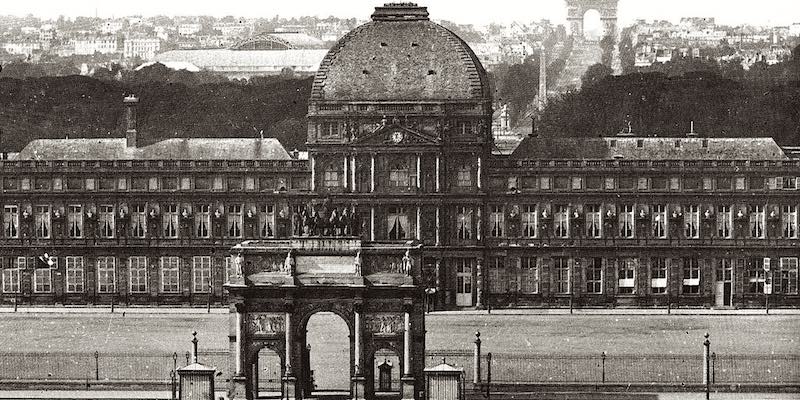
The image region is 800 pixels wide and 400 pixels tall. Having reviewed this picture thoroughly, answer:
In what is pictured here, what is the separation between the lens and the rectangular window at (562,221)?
5069 inches

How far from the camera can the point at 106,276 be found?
130 meters

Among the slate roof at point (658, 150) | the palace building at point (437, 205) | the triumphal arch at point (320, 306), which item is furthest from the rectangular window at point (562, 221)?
the triumphal arch at point (320, 306)

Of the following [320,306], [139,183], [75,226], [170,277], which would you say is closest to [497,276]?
[170,277]

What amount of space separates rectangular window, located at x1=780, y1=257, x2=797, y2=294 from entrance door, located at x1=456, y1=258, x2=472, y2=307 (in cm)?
1733

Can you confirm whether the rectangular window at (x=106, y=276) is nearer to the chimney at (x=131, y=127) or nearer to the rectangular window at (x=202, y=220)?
the rectangular window at (x=202, y=220)

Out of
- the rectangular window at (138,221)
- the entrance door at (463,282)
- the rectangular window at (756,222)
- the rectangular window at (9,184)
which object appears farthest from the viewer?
the rectangular window at (9,184)

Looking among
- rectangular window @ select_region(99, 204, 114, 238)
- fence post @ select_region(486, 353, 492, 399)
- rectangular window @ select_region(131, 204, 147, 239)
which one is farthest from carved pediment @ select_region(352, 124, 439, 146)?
fence post @ select_region(486, 353, 492, 399)

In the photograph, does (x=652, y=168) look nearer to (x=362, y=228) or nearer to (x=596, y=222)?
(x=596, y=222)

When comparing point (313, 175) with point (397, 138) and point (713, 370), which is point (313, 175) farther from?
point (713, 370)

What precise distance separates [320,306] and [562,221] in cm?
4056

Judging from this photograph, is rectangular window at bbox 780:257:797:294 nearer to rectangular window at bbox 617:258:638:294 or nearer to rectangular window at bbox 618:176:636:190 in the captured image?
rectangular window at bbox 617:258:638:294

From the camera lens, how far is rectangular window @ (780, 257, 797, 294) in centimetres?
12744

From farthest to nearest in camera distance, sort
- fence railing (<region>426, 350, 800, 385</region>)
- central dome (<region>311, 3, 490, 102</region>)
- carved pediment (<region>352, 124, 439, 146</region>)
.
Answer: central dome (<region>311, 3, 490, 102</region>), carved pediment (<region>352, 124, 439, 146</region>), fence railing (<region>426, 350, 800, 385</region>)

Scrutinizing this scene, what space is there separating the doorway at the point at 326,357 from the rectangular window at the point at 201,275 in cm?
1037
